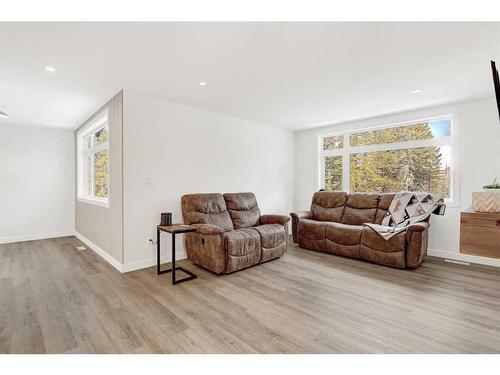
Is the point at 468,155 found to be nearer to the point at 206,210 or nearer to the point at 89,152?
the point at 206,210

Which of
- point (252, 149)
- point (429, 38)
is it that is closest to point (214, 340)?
point (429, 38)

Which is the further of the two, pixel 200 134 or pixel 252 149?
pixel 252 149

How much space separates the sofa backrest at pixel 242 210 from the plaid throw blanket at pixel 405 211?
173 centimetres

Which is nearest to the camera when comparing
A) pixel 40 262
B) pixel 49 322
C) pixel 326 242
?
pixel 49 322

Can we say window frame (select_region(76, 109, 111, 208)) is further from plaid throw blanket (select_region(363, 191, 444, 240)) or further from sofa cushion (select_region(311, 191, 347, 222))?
plaid throw blanket (select_region(363, 191, 444, 240))

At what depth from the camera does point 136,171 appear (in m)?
3.33

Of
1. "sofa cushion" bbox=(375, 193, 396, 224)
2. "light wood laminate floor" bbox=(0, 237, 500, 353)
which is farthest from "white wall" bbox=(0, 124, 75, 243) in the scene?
"sofa cushion" bbox=(375, 193, 396, 224)

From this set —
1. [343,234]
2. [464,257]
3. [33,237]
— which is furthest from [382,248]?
[33,237]

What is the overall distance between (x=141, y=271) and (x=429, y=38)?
12.9 ft

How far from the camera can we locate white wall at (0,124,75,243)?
4785 mm

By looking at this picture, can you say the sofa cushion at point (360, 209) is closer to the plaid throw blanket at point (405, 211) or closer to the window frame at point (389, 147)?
the plaid throw blanket at point (405, 211)

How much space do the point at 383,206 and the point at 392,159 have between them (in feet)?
3.15

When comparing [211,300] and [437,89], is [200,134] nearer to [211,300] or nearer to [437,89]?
[211,300]

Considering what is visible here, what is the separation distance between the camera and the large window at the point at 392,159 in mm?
3971
